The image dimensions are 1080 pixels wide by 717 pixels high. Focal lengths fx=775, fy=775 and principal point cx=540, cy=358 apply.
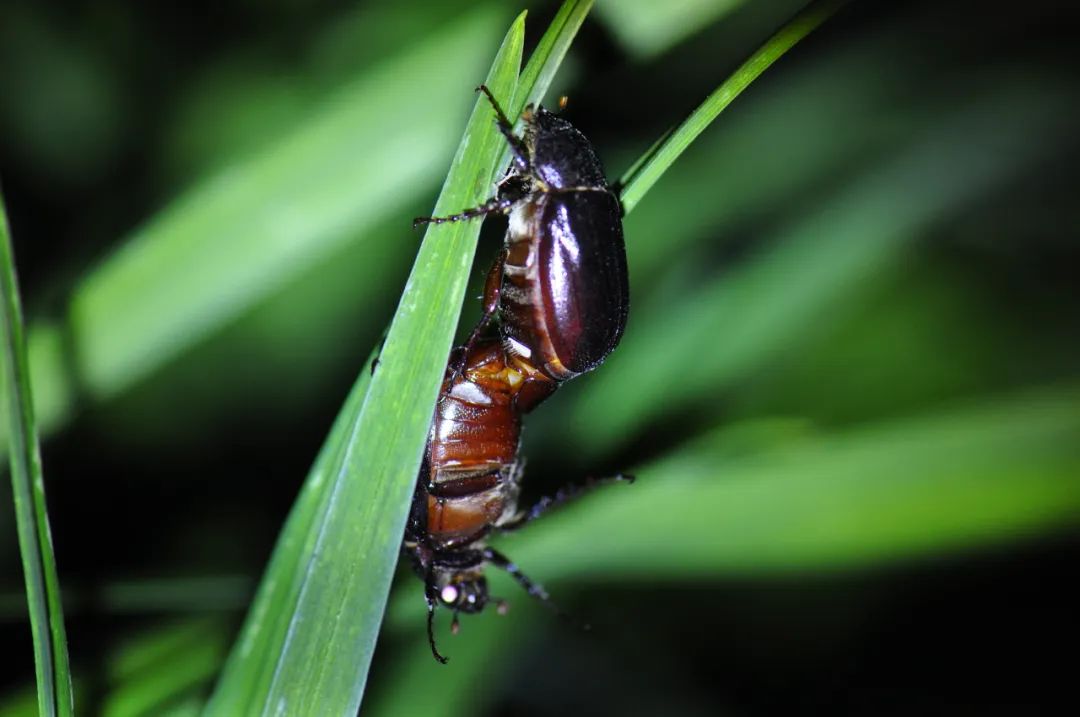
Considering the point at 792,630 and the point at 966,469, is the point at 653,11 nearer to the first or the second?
the point at 966,469

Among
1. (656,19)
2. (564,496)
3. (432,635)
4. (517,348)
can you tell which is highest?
(656,19)

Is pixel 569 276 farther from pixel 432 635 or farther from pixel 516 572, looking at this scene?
pixel 432 635

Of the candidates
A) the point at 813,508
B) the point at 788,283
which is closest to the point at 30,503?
the point at 813,508

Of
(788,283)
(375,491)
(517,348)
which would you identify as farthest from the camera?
(788,283)

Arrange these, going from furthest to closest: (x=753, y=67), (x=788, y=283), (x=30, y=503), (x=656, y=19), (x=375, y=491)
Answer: (x=788, y=283) < (x=656, y=19) < (x=753, y=67) < (x=375, y=491) < (x=30, y=503)

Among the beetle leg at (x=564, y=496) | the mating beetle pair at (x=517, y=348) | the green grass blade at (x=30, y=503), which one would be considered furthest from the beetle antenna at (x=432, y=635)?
the green grass blade at (x=30, y=503)

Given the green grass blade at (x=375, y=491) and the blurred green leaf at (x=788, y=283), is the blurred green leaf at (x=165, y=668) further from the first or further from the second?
the blurred green leaf at (x=788, y=283)

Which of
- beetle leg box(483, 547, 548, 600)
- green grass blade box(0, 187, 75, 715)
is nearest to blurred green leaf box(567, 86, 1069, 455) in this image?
beetle leg box(483, 547, 548, 600)
